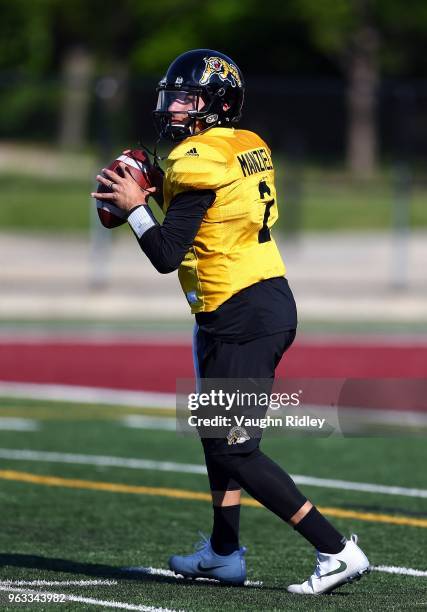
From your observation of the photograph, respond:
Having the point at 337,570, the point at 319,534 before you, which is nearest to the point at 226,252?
the point at 319,534

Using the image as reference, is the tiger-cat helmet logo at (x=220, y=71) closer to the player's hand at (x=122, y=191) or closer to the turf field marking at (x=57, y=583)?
the player's hand at (x=122, y=191)

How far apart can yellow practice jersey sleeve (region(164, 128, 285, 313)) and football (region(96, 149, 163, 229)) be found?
0.16 metres

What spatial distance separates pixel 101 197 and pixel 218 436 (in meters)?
1.02

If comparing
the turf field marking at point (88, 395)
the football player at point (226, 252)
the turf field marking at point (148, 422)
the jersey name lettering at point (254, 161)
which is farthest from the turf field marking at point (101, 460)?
the jersey name lettering at point (254, 161)

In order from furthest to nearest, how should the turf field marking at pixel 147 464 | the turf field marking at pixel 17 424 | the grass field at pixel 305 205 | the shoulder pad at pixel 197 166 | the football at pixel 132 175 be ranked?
the grass field at pixel 305 205
the turf field marking at pixel 17 424
the turf field marking at pixel 147 464
the football at pixel 132 175
the shoulder pad at pixel 197 166

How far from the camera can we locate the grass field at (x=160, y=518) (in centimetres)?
528

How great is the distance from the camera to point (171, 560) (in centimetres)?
565

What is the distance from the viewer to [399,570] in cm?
585

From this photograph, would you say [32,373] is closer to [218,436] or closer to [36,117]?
[218,436]

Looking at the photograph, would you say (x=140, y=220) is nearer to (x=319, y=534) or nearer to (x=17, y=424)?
(x=319, y=534)

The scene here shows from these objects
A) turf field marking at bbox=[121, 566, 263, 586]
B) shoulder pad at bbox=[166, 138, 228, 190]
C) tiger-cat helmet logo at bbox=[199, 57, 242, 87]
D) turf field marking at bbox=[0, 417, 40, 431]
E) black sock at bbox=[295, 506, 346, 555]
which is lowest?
turf field marking at bbox=[0, 417, 40, 431]

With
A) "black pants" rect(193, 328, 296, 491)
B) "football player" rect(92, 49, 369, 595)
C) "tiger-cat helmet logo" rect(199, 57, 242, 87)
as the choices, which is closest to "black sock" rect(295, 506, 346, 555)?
"football player" rect(92, 49, 369, 595)

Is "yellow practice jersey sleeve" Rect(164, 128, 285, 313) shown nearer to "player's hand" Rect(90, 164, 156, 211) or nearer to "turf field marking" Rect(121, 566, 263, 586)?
"player's hand" Rect(90, 164, 156, 211)

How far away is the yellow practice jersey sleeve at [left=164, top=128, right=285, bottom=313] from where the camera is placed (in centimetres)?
515
